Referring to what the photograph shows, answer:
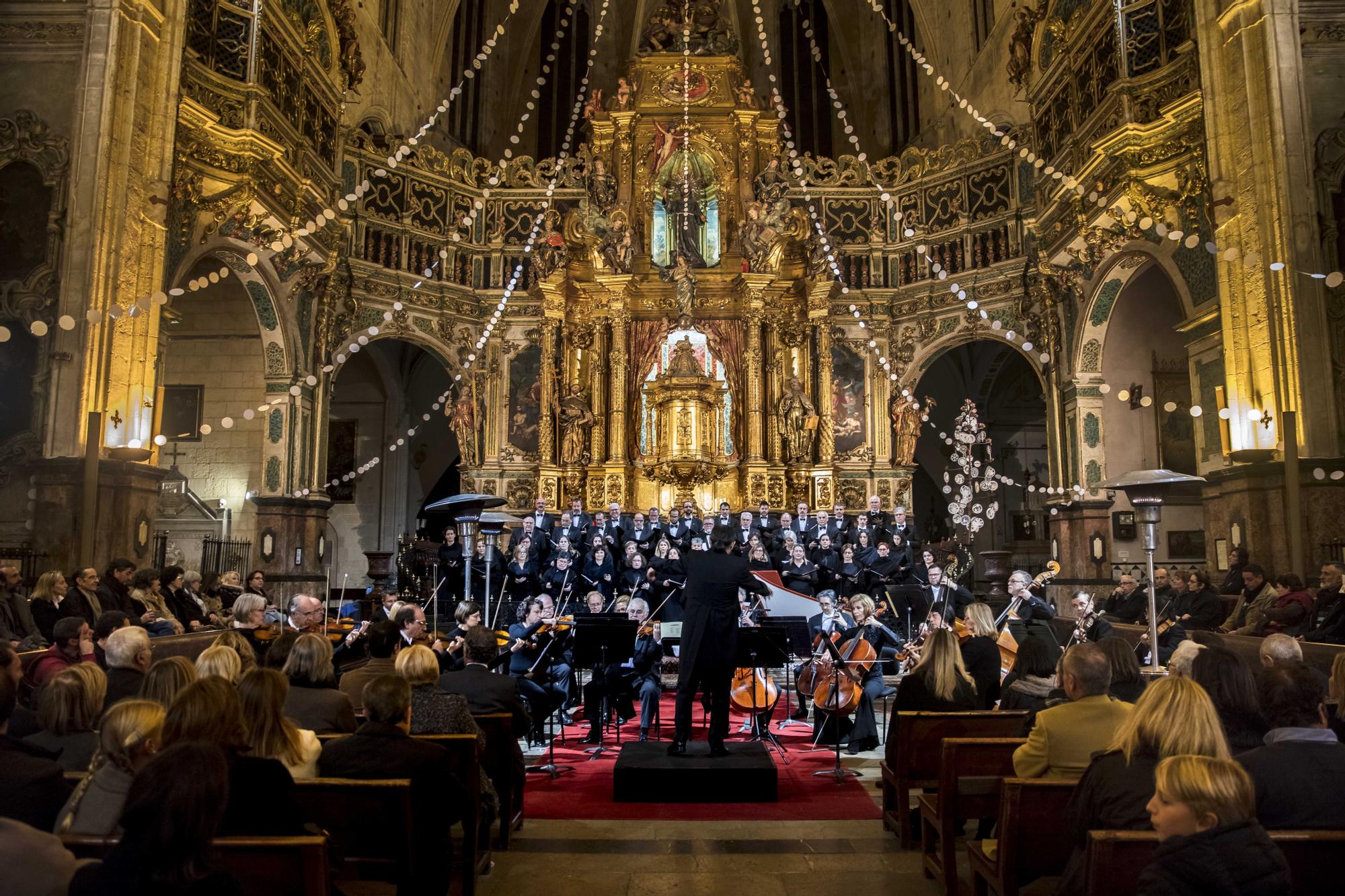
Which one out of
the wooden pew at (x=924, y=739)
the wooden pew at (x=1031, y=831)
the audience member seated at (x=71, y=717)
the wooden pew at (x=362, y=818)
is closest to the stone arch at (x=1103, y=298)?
the wooden pew at (x=924, y=739)

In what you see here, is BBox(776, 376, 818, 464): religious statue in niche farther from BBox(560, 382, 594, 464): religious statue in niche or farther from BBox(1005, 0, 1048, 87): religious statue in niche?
BBox(1005, 0, 1048, 87): religious statue in niche

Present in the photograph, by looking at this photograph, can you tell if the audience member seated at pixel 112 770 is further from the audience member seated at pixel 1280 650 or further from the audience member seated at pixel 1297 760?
the audience member seated at pixel 1280 650

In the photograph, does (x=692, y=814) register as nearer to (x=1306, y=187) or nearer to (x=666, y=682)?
(x=666, y=682)

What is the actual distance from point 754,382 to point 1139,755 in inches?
589

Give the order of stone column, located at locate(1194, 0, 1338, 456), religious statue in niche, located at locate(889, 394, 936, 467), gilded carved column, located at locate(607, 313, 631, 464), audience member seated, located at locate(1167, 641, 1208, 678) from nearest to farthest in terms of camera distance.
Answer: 1. audience member seated, located at locate(1167, 641, 1208, 678)
2. stone column, located at locate(1194, 0, 1338, 456)
3. gilded carved column, located at locate(607, 313, 631, 464)
4. religious statue in niche, located at locate(889, 394, 936, 467)

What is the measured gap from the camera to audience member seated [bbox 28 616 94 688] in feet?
17.8

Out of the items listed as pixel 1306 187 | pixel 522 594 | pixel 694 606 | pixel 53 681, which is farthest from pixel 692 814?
pixel 1306 187

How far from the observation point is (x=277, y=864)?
254 centimetres

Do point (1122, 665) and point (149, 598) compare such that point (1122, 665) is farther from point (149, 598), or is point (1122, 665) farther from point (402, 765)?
point (149, 598)

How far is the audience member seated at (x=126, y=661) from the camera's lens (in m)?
4.43

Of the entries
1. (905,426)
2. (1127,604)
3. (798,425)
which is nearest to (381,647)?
(1127,604)

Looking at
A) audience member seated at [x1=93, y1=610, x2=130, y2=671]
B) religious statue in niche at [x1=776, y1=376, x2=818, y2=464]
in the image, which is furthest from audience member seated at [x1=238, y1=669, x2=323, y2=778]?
religious statue in niche at [x1=776, y1=376, x2=818, y2=464]

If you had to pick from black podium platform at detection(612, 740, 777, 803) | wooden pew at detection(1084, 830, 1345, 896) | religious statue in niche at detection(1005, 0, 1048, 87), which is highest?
religious statue in niche at detection(1005, 0, 1048, 87)

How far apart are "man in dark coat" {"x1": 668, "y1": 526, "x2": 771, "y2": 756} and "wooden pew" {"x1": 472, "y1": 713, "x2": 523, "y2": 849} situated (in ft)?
4.49
